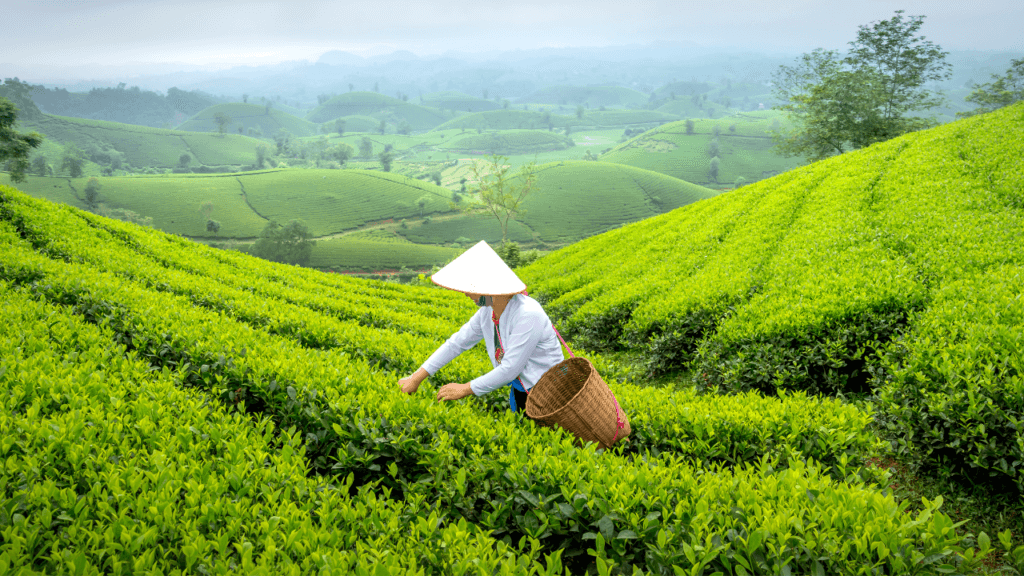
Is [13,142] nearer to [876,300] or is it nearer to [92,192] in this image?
[876,300]

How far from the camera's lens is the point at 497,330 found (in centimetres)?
481

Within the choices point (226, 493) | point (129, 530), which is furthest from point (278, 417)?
point (129, 530)

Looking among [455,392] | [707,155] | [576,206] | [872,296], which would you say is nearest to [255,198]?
[576,206]

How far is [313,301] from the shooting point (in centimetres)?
1034

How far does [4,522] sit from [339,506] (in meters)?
1.81

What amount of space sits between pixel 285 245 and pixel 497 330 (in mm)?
91331

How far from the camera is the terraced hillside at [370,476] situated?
9.58 ft

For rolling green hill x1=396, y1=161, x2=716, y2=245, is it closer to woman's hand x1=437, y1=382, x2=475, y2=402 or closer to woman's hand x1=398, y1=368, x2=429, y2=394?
woman's hand x1=398, y1=368, x2=429, y2=394

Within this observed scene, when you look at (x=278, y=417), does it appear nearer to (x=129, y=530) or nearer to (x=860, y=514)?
(x=129, y=530)

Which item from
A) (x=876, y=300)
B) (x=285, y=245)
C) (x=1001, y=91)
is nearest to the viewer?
(x=876, y=300)

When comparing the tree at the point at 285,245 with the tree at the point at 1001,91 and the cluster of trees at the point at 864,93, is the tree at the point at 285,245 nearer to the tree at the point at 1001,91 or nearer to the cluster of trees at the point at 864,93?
the cluster of trees at the point at 864,93

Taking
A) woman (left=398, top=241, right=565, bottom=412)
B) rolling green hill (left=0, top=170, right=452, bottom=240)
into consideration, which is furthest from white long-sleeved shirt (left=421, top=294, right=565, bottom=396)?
rolling green hill (left=0, top=170, right=452, bottom=240)

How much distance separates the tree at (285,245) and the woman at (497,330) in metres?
88.4

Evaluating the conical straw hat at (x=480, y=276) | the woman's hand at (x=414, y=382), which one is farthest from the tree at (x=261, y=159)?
the conical straw hat at (x=480, y=276)
